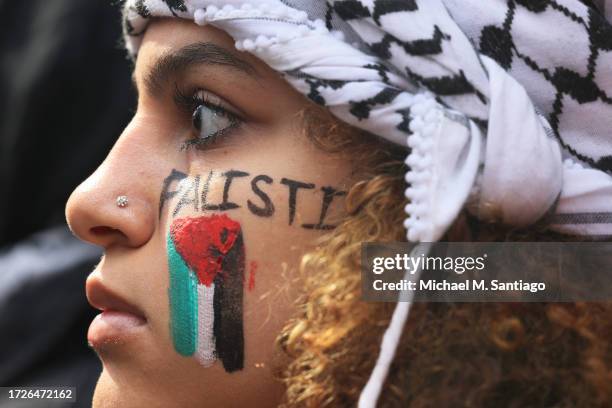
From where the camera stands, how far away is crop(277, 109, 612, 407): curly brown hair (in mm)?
1154

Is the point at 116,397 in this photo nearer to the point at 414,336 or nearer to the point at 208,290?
the point at 208,290

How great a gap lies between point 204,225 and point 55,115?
1.22 m

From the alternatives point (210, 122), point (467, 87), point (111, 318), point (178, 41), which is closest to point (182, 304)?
point (111, 318)

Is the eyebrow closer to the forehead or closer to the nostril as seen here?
the forehead

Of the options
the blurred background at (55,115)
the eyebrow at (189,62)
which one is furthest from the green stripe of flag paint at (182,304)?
the blurred background at (55,115)

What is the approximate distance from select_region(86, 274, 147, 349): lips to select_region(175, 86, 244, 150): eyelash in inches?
11.0

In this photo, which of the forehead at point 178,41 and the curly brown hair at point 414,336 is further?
the forehead at point 178,41

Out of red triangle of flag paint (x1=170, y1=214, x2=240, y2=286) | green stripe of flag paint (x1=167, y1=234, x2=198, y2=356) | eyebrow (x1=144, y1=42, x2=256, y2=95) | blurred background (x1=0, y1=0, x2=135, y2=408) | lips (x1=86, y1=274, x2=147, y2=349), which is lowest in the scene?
blurred background (x1=0, y1=0, x2=135, y2=408)

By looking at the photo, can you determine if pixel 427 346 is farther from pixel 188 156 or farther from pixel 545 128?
pixel 188 156

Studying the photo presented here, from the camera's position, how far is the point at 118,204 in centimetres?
135

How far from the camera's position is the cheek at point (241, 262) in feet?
4.23

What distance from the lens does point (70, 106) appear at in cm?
236

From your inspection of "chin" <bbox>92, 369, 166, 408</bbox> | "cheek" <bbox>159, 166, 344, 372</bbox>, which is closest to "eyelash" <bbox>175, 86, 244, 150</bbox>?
"cheek" <bbox>159, 166, 344, 372</bbox>

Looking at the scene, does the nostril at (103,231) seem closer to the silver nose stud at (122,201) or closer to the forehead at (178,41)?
the silver nose stud at (122,201)
